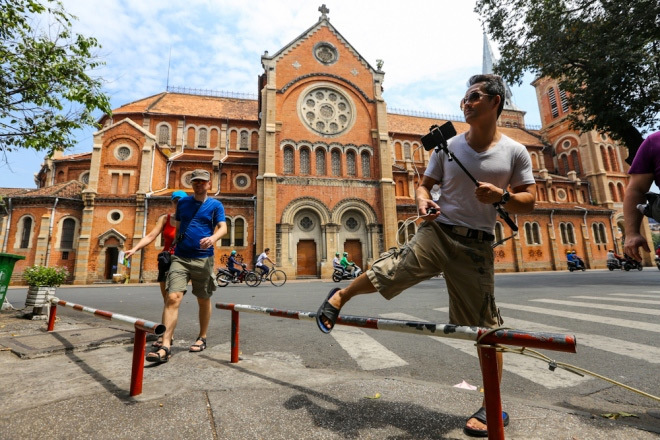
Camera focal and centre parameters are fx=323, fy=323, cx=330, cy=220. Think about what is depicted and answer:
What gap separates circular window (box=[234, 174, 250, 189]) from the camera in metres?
24.0

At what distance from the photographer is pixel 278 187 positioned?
20875 mm

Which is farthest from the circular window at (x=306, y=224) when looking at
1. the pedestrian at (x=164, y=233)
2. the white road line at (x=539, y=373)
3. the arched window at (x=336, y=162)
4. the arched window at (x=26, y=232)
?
the white road line at (x=539, y=373)

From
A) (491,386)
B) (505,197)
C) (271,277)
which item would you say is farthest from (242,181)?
(491,386)

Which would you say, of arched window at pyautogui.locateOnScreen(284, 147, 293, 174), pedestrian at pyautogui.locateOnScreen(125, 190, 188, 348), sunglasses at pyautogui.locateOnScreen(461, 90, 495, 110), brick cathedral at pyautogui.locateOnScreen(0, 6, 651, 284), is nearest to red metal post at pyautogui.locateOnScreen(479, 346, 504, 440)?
sunglasses at pyautogui.locateOnScreen(461, 90, 495, 110)

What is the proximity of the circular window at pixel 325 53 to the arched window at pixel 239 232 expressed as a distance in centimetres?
1314

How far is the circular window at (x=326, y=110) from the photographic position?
903 inches

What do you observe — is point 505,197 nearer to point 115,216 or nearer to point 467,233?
point 467,233

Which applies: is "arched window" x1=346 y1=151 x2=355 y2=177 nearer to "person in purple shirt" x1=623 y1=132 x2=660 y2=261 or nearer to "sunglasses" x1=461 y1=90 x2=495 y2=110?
"sunglasses" x1=461 y1=90 x2=495 y2=110

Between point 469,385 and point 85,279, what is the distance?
22.9 m

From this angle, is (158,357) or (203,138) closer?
(158,357)

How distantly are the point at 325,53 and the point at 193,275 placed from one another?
24426 mm

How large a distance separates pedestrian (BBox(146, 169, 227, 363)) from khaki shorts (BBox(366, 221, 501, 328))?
210 cm

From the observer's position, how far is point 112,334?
389 centimetres

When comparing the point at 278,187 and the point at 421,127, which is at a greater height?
the point at 421,127
